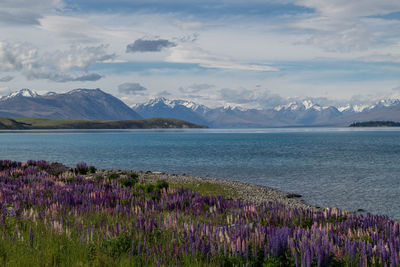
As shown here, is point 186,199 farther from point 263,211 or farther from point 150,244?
point 150,244

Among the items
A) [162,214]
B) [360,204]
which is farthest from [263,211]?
[360,204]

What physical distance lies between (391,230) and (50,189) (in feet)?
30.0

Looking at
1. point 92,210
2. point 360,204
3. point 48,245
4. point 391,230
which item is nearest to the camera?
point 48,245

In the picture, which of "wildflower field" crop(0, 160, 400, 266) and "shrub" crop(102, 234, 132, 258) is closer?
"wildflower field" crop(0, 160, 400, 266)

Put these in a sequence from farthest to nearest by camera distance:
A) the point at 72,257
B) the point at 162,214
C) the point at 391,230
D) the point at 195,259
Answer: the point at 162,214 → the point at 391,230 → the point at 72,257 → the point at 195,259

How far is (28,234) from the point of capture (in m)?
6.13

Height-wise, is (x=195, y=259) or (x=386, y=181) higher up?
(x=195, y=259)

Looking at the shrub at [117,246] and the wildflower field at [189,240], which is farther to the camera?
the shrub at [117,246]

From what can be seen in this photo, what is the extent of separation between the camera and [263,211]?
27.3 ft

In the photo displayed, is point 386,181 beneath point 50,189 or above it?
A: beneath

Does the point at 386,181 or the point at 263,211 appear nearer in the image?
the point at 263,211

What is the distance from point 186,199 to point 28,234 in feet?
15.0

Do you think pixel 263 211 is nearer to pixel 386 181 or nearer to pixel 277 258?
pixel 277 258

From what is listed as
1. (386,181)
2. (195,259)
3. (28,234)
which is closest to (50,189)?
(28,234)
